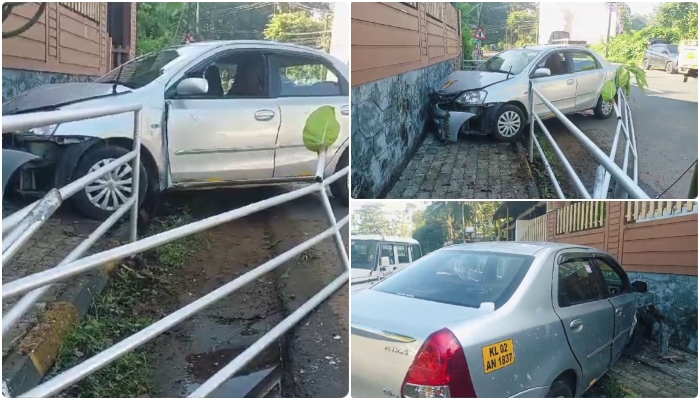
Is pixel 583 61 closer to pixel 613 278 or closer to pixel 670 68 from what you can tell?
pixel 670 68

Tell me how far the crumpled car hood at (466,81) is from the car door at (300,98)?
337 millimetres

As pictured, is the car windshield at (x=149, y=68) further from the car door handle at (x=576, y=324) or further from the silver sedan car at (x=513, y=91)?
the car door handle at (x=576, y=324)

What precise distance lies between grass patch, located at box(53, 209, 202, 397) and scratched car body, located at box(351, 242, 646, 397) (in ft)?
2.13

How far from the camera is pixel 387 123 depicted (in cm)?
203

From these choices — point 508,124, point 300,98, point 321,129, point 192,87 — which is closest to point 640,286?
point 508,124

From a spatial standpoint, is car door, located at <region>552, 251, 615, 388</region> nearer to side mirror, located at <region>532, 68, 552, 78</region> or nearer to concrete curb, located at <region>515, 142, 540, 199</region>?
concrete curb, located at <region>515, 142, 540, 199</region>

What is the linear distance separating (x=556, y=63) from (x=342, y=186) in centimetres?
82

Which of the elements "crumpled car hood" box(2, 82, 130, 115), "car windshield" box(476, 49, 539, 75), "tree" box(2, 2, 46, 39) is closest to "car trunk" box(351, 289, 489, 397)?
"car windshield" box(476, 49, 539, 75)

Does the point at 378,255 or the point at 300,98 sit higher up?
the point at 300,98

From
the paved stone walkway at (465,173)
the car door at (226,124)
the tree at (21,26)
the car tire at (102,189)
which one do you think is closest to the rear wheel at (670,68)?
the paved stone walkway at (465,173)

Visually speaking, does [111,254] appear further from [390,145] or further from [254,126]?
[390,145]

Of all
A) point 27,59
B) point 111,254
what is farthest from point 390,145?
point 27,59

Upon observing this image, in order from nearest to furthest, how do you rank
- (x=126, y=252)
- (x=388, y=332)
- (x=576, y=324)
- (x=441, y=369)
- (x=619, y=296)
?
(x=126, y=252), (x=441, y=369), (x=388, y=332), (x=576, y=324), (x=619, y=296)

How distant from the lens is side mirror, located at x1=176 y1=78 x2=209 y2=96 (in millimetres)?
1993
